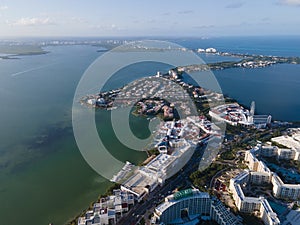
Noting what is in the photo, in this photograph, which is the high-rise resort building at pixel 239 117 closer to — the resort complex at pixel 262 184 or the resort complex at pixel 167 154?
the resort complex at pixel 167 154

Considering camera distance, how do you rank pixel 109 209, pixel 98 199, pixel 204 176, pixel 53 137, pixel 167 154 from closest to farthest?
pixel 109 209
pixel 98 199
pixel 204 176
pixel 167 154
pixel 53 137

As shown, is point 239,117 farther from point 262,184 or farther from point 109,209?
point 109,209

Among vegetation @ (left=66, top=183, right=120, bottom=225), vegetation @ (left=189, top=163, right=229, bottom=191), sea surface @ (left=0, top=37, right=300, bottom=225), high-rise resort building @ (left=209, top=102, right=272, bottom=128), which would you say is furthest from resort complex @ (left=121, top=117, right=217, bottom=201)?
high-rise resort building @ (left=209, top=102, right=272, bottom=128)

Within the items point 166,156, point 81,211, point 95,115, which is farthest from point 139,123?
point 81,211

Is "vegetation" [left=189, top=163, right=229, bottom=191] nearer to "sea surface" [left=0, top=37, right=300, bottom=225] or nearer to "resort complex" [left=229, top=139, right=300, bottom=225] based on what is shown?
"resort complex" [left=229, top=139, right=300, bottom=225]

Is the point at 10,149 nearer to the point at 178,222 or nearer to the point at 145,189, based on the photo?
the point at 145,189

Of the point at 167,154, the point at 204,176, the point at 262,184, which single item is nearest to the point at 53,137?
the point at 167,154

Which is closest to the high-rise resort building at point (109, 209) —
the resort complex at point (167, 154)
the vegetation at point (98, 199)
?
A: the vegetation at point (98, 199)

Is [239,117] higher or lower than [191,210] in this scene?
higher
